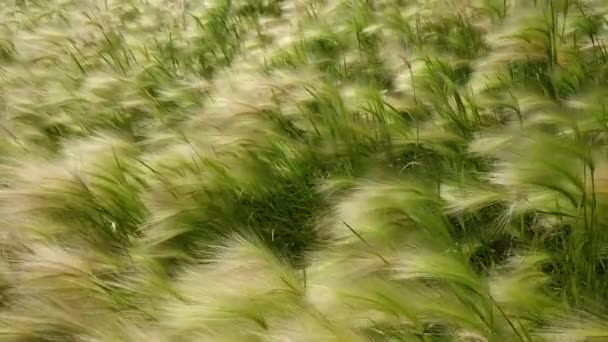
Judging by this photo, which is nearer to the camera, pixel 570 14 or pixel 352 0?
pixel 570 14

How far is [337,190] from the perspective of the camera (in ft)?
4.14

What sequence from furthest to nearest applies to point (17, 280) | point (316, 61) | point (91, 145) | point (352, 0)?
1. point (352, 0)
2. point (316, 61)
3. point (91, 145)
4. point (17, 280)

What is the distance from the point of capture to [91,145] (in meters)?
1.43

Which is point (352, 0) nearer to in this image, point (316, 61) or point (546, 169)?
point (316, 61)

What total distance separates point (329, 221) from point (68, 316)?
0.45 m

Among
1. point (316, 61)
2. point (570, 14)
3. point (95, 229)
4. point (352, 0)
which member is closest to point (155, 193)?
point (95, 229)

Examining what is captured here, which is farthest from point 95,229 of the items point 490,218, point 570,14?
point 570,14

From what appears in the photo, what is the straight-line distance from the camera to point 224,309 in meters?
0.83

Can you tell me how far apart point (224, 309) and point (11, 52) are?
273cm

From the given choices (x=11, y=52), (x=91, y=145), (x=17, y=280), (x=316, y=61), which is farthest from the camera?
(x=11, y=52)

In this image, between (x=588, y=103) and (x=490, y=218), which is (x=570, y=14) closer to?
(x=588, y=103)

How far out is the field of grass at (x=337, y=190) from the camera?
2.71 feet

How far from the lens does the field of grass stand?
826mm

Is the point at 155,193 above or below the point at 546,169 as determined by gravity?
below
